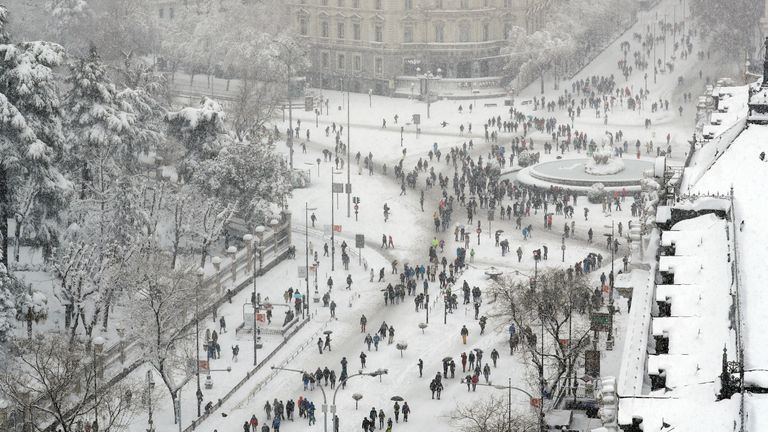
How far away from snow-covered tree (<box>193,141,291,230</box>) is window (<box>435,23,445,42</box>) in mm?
57318

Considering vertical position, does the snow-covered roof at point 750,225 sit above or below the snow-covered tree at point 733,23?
below

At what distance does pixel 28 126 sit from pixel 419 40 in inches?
2884

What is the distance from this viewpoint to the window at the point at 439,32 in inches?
5733

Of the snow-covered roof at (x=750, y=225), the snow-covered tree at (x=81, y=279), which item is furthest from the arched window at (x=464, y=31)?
the snow-covered roof at (x=750, y=225)

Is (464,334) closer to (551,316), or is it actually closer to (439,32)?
(551,316)

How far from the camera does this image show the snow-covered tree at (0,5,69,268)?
76.1 meters

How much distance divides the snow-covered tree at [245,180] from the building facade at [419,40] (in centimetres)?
5412

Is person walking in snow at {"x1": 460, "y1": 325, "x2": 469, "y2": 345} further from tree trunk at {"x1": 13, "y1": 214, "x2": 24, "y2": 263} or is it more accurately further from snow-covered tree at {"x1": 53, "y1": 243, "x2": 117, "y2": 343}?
tree trunk at {"x1": 13, "y1": 214, "x2": 24, "y2": 263}

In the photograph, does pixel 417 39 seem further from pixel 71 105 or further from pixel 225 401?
pixel 225 401

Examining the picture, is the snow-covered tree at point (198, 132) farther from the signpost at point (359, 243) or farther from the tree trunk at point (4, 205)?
the tree trunk at point (4, 205)

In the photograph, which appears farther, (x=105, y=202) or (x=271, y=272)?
(x=271, y=272)

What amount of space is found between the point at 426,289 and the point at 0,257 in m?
22.4

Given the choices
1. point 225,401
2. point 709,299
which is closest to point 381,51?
point 225,401

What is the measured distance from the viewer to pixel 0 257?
69938 mm
